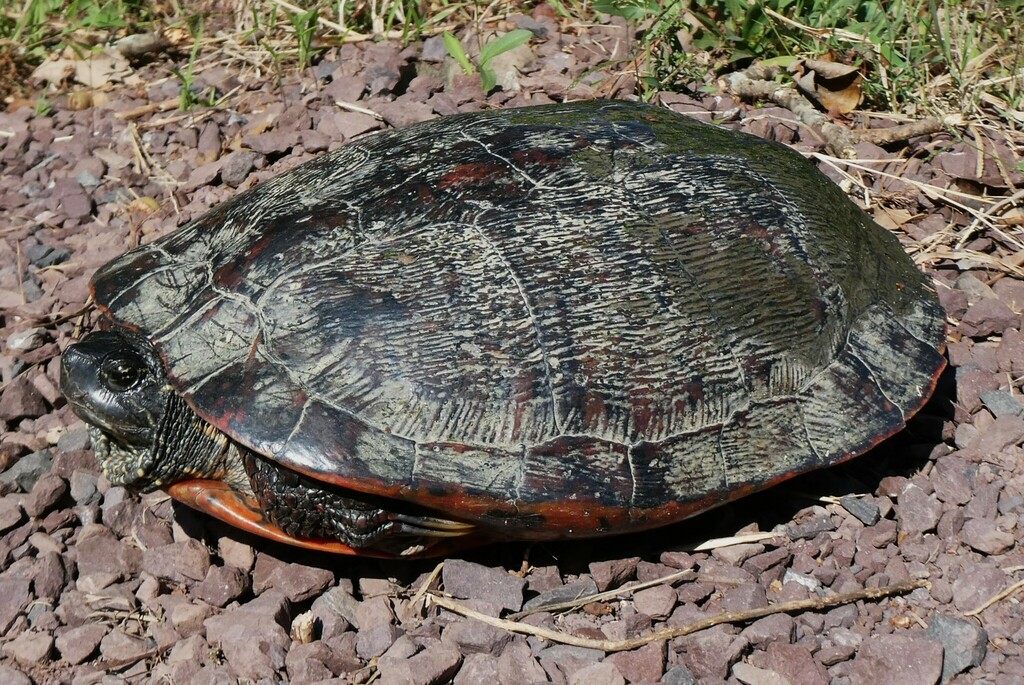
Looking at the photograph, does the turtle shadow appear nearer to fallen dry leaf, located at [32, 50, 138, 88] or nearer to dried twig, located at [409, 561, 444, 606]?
dried twig, located at [409, 561, 444, 606]

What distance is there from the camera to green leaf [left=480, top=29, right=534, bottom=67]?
4832mm

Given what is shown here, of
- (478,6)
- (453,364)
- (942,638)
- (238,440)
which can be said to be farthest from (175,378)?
(478,6)

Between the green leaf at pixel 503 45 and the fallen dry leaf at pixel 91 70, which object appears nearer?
the green leaf at pixel 503 45

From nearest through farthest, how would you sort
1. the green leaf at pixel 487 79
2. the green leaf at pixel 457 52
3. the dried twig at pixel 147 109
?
1. the green leaf at pixel 487 79
2. the green leaf at pixel 457 52
3. the dried twig at pixel 147 109

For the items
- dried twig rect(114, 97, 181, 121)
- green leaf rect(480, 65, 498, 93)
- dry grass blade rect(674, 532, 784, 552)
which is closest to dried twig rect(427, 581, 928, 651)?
dry grass blade rect(674, 532, 784, 552)

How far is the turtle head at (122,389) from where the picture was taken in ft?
9.29

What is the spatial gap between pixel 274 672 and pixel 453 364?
99cm

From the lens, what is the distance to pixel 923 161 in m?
4.41

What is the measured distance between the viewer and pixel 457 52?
4910 mm

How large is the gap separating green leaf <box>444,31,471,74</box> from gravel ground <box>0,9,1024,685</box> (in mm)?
1933

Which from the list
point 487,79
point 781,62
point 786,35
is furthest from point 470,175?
point 786,35

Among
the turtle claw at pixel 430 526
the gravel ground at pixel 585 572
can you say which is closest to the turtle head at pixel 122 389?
the gravel ground at pixel 585 572

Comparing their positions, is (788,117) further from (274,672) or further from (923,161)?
(274,672)

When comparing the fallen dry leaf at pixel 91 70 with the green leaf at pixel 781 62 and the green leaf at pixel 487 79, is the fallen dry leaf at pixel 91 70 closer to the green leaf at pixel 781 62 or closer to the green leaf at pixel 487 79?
the green leaf at pixel 487 79
